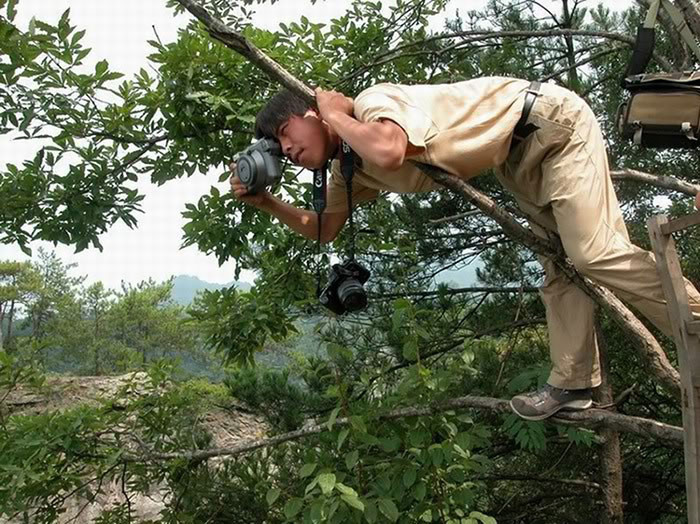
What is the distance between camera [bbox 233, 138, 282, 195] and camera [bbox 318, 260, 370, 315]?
0.35 meters

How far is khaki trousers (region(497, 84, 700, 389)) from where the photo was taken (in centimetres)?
168

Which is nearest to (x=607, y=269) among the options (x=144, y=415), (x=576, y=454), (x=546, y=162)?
(x=546, y=162)

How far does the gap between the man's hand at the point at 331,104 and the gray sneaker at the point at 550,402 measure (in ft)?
3.16

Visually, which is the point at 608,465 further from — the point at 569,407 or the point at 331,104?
the point at 331,104

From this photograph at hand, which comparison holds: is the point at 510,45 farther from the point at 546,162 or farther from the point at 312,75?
the point at 546,162

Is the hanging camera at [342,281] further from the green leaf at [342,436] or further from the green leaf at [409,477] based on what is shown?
the green leaf at [409,477]

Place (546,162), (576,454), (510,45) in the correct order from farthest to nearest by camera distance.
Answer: (576,454), (510,45), (546,162)

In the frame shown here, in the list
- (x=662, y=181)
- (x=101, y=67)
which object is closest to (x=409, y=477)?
(x=662, y=181)

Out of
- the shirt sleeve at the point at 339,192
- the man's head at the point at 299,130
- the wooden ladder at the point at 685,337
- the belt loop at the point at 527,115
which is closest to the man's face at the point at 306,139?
the man's head at the point at 299,130

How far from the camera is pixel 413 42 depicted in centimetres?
369

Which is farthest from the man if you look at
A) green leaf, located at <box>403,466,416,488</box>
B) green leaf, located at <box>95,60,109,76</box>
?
green leaf, located at <box>95,60,109,76</box>

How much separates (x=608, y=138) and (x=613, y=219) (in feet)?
9.83

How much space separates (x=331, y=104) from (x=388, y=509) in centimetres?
109

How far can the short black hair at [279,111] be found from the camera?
6.26 ft
